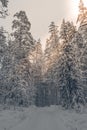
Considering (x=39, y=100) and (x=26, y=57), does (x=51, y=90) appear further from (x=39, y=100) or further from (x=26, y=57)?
(x=26, y=57)

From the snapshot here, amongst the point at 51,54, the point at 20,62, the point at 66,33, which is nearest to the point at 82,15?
the point at 66,33

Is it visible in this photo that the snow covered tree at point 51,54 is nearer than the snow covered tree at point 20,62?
No

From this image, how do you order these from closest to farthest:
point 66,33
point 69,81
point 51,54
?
point 69,81
point 66,33
point 51,54

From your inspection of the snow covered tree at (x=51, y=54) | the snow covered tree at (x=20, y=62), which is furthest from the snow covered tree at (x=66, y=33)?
the snow covered tree at (x=51, y=54)

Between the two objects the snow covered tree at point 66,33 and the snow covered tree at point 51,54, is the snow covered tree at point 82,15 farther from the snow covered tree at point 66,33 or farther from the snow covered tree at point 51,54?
the snow covered tree at point 51,54

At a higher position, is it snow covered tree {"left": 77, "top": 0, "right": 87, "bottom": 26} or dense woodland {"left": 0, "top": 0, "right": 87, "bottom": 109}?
snow covered tree {"left": 77, "top": 0, "right": 87, "bottom": 26}

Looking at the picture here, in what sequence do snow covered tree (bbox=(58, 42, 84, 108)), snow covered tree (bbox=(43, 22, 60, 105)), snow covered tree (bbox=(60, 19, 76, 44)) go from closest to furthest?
snow covered tree (bbox=(58, 42, 84, 108)) < snow covered tree (bbox=(60, 19, 76, 44)) < snow covered tree (bbox=(43, 22, 60, 105))

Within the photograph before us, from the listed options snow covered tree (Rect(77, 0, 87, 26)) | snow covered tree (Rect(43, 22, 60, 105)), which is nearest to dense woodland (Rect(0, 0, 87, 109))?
snow covered tree (Rect(77, 0, 87, 26))

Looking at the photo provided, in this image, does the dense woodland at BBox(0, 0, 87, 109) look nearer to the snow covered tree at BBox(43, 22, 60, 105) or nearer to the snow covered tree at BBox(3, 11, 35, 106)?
the snow covered tree at BBox(3, 11, 35, 106)

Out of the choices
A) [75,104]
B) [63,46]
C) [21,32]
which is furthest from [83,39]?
[75,104]

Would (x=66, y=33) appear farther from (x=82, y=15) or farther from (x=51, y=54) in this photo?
(x=51, y=54)

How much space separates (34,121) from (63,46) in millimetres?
22719

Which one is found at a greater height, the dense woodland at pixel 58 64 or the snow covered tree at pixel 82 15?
the snow covered tree at pixel 82 15

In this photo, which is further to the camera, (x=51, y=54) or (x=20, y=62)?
(x=51, y=54)
